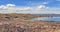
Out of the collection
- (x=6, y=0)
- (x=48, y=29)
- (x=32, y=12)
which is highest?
(x=6, y=0)

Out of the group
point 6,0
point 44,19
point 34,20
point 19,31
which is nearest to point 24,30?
point 19,31

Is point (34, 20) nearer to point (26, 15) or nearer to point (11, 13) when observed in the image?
point (26, 15)

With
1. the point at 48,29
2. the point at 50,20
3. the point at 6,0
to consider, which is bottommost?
the point at 48,29

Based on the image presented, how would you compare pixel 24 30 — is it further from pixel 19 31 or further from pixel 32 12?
pixel 32 12

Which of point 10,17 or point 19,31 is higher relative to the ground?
point 10,17

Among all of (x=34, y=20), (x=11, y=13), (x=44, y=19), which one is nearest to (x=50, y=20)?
(x=44, y=19)

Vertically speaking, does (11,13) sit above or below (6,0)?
below
